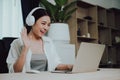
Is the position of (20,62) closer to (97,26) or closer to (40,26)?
(40,26)

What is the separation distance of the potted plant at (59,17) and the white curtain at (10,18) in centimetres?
44

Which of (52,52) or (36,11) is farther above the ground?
(36,11)

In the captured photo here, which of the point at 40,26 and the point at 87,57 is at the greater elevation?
the point at 40,26

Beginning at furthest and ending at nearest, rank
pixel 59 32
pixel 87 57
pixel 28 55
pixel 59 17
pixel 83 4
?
1. pixel 83 4
2. pixel 59 17
3. pixel 59 32
4. pixel 28 55
5. pixel 87 57

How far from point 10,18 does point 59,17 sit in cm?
81

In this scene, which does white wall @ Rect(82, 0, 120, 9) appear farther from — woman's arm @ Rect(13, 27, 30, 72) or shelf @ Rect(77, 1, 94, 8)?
woman's arm @ Rect(13, 27, 30, 72)

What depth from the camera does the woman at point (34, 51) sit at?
171 centimetres

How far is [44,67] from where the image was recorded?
1915 millimetres

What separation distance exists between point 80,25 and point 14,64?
2.90 meters

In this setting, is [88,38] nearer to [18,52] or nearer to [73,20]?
[73,20]

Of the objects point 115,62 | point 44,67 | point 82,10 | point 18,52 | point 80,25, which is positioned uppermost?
point 82,10

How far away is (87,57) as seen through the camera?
1315 millimetres

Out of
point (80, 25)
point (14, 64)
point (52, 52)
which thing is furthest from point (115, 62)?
point (14, 64)

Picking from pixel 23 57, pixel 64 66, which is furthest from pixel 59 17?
pixel 23 57
